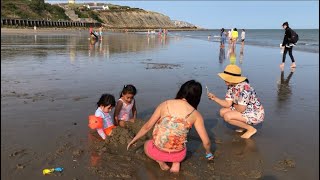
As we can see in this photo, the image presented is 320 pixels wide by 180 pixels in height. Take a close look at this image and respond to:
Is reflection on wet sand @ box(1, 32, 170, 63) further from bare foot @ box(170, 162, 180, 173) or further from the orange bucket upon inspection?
bare foot @ box(170, 162, 180, 173)

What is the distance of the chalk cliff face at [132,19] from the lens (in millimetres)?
123062

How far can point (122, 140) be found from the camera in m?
4.81

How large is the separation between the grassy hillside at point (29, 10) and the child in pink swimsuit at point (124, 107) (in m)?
70.7

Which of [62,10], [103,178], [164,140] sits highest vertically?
[62,10]

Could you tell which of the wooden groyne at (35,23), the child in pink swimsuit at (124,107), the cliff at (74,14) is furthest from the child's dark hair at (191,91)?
the cliff at (74,14)

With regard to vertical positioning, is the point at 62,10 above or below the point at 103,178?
above

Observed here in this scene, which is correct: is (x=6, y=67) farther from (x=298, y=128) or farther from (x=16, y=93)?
(x=298, y=128)

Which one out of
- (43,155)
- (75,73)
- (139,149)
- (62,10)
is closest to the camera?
(43,155)

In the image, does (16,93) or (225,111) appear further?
(16,93)

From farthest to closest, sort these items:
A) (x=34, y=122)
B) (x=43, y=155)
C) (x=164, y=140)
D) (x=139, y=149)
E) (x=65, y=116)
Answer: (x=65, y=116) < (x=34, y=122) < (x=139, y=149) < (x=43, y=155) < (x=164, y=140)

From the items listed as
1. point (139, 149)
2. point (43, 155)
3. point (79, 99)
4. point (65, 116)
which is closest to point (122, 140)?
point (139, 149)

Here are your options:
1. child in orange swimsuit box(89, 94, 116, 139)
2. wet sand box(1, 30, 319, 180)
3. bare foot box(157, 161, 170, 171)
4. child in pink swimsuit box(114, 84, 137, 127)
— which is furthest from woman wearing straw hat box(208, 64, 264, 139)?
child in orange swimsuit box(89, 94, 116, 139)

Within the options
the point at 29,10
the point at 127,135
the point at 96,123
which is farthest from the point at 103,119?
the point at 29,10

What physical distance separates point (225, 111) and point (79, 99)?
10.3 feet
